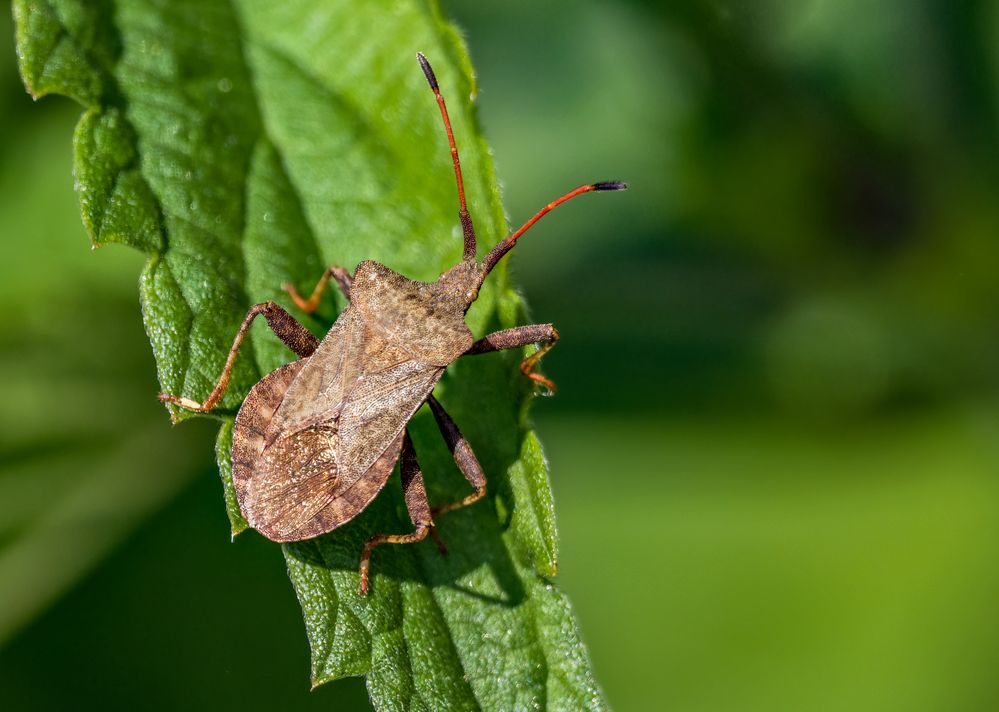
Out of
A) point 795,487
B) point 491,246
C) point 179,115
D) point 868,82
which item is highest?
point 868,82

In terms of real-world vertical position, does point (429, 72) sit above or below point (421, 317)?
above

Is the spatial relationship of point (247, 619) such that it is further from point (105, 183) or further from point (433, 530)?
point (105, 183)

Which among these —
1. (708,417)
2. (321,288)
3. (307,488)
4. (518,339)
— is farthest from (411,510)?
(708,417)

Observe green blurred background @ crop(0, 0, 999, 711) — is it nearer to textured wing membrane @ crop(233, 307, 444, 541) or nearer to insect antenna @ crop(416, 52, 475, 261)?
textured wing membrane @ crop(233, 307, 444, 541)

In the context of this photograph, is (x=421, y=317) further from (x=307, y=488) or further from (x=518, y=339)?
(x=307, y=488)

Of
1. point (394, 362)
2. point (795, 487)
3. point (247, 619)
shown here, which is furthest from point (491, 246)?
point (795, 487)

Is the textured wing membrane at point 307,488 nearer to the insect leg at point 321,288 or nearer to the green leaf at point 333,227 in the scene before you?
the green leaf at point 333,227
